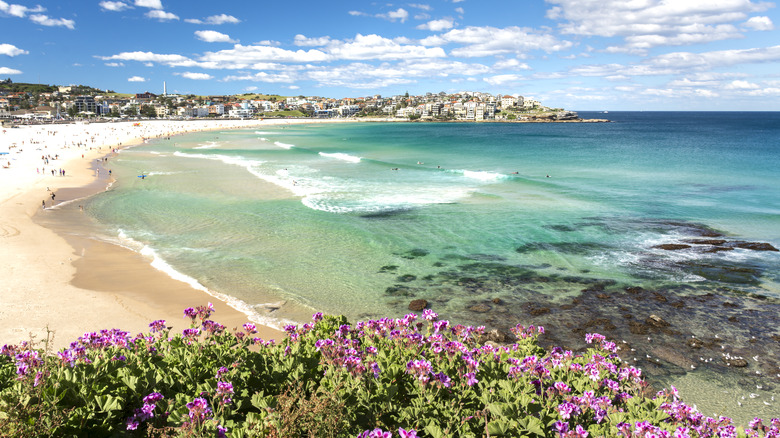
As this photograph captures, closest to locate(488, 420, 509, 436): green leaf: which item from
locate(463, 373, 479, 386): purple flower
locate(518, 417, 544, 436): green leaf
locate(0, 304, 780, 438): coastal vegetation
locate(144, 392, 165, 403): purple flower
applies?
locate(0, 304, 780, 438): coastal vegetation

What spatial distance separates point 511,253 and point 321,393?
55.7 ft

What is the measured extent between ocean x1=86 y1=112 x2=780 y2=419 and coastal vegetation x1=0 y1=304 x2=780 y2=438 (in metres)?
6.26

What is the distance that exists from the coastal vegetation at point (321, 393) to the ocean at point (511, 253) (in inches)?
246

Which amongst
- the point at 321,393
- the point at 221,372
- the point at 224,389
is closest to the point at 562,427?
the point at 321,393

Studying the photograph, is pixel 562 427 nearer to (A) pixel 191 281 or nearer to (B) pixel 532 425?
(B) pixel 532 425

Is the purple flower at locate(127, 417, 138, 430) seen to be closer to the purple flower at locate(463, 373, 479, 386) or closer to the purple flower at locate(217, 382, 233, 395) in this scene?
the purple flower at locate(217, 382, 233, 395)

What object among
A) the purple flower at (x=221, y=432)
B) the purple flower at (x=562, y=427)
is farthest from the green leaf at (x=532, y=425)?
the purple flower at (x=221, y=432)

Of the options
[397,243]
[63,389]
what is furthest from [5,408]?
[397,243]

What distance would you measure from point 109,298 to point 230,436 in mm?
13434

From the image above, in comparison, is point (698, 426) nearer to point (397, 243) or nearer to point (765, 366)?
point (765, 366)

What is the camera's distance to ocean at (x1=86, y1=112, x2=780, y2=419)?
518 inches

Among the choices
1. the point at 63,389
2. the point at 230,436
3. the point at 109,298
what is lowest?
the point at 109,298

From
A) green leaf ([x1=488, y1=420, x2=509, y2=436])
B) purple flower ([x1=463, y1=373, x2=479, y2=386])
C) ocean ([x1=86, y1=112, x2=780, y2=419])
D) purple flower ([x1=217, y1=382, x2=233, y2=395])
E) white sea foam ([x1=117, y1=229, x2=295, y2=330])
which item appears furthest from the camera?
white sea foam ([x1=117, y1=229, x2=295, y2=330])

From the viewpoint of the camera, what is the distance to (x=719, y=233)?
80.2ft
